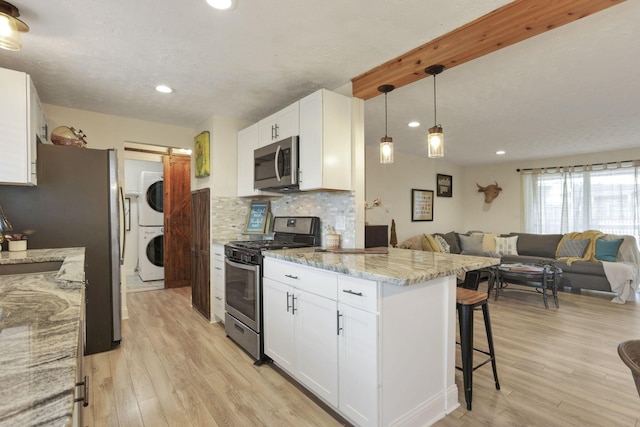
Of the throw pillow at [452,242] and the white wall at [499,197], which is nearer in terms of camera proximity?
the throw pillow at [452,242]

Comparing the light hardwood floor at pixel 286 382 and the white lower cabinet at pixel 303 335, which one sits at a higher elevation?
the white lower cabinet at pixel 303 335

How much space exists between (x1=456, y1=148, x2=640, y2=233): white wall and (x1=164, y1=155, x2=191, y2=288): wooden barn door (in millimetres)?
5810

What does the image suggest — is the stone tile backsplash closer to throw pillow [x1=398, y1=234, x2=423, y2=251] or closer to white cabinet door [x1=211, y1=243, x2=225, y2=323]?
white cabinet door [x1=211, y1=243, x2=225, y2=323]

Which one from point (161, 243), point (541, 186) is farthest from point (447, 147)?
point (161, 243)

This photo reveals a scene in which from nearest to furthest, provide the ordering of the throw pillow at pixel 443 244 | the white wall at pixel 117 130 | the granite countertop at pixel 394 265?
the granite countertop at pixel 394 265 → the white wall at pixel 117 130 → the throw pillow at pixel 443 244

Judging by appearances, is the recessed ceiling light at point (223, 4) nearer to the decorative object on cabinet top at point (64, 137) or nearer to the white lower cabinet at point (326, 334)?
the white lower cabinet at point (326, 334)

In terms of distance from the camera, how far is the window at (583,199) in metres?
5.40

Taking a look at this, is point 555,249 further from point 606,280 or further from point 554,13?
point 554,13

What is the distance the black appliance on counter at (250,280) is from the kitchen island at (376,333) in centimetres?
43

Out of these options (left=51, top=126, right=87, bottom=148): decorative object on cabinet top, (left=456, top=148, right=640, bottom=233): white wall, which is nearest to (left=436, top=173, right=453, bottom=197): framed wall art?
(left=456, top=148, right=640, bottom=233): white wall

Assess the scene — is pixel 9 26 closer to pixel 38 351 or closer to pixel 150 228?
pixel 38 351

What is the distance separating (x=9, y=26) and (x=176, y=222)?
12.2 ft

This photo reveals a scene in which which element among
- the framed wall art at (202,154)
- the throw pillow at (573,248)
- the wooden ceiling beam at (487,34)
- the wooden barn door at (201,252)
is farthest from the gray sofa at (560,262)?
the framed wall art at (202,154)

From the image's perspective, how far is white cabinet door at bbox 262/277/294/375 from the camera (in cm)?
224
